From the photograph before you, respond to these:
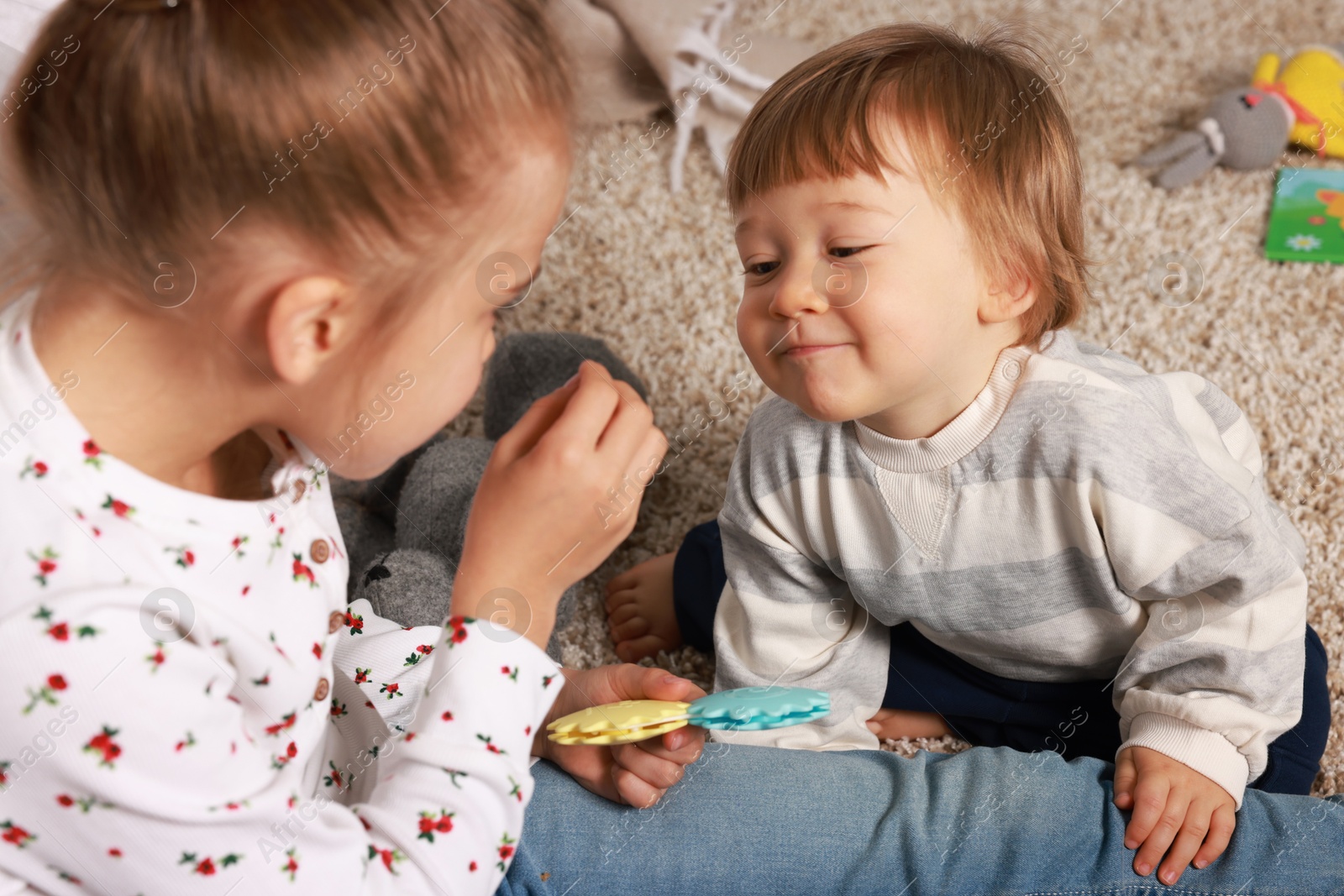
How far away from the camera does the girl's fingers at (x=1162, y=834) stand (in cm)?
78

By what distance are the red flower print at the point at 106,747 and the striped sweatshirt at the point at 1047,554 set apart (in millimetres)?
544

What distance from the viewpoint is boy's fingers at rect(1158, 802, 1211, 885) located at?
0.77 metres

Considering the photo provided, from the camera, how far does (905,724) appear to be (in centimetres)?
101

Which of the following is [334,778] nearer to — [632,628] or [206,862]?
[206,862]

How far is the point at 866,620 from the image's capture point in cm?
98

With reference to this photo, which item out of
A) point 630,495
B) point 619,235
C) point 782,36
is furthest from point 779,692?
point 782,36

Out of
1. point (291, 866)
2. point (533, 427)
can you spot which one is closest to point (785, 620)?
point (533, 427)

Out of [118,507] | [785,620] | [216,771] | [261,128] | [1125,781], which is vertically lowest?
[1125,781]

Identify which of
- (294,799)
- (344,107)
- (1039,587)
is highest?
(344,107)

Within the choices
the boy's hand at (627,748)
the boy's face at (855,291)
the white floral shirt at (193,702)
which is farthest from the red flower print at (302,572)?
the boy's face at (855,291)

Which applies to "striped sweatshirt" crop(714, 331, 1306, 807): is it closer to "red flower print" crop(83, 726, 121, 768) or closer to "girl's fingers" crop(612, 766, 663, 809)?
"girl's fingers" crop(612, 766, 663, 809)

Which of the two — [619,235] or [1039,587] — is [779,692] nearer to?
[1039,587]

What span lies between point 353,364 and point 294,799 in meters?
0.24

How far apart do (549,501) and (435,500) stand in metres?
0.46
